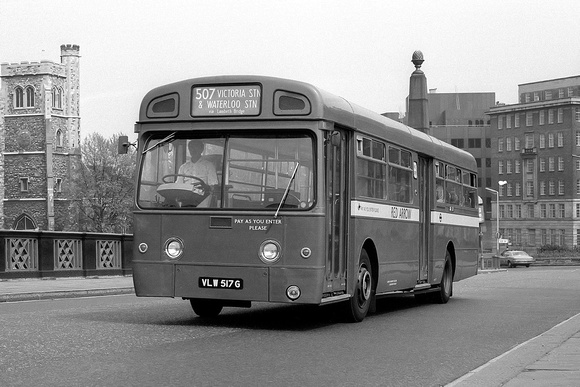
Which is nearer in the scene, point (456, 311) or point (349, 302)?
point (349, 302)

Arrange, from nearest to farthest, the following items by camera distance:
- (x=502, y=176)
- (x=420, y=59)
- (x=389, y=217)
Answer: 1. (x=389, y=217)
2. (x=420, y=59)
3. (x=502, y=176)

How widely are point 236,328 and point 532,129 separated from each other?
14880cm

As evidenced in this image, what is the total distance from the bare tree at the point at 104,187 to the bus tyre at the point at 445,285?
94.9m

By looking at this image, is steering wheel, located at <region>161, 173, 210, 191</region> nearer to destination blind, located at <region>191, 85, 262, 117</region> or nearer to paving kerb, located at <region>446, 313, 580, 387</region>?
destination blind, located at <region>191, 85, 262, 117</region>

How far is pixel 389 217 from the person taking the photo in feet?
57.8

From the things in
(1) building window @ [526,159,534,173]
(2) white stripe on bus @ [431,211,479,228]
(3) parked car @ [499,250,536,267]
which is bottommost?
(3) parked car @ [499,250,536,267]

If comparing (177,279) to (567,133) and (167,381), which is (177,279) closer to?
(167,381)

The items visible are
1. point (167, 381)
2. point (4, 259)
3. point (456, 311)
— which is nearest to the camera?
point (167, 381)

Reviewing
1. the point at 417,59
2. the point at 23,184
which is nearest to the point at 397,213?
the point at 417,59

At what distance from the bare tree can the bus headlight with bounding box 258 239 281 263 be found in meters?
103

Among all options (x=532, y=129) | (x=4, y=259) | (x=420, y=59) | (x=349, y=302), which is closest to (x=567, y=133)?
(x=532, y=129)

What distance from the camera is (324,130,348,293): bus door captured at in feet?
48.1

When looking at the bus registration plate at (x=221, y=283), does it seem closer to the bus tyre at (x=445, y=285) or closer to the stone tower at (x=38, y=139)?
A: the bus tyre at (x=445, y=285)

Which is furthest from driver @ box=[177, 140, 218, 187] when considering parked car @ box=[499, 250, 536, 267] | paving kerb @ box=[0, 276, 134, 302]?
parked car @ box=[499, 250, 536, 267]
